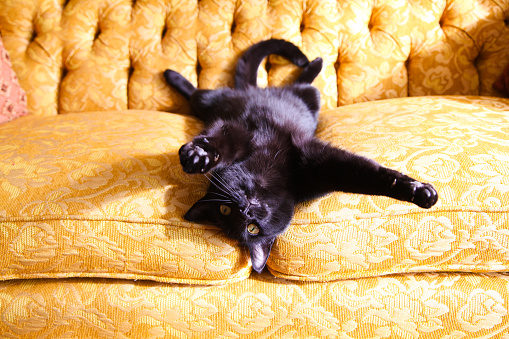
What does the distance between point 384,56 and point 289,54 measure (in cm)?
42

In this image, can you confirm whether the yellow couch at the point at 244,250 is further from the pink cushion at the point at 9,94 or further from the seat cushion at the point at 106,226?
the pink cushion at the point at 9,94

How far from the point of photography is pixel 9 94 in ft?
4.15

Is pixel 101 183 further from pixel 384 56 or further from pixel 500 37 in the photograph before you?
pixel 500 37

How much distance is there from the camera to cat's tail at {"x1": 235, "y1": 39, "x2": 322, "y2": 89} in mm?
1357

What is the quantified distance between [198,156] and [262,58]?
84cm

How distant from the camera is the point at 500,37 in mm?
1339

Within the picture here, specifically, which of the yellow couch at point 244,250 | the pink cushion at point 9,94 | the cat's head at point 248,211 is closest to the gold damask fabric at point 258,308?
the yellow couch at point 244,250

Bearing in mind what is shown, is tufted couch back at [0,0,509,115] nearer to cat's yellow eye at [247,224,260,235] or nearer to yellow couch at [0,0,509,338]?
yellow couch at [0,0,509,338]

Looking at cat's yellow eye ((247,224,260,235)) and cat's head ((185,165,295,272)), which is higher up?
cat's head ((185,165,295,272))

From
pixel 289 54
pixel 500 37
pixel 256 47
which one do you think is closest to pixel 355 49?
A: pixel 289 54

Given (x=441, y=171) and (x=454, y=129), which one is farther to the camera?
(x=454, y=129)

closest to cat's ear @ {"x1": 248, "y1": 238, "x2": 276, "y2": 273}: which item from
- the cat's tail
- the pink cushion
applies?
the cat's tail

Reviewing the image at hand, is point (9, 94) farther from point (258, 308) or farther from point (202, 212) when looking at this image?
point (258, 308)

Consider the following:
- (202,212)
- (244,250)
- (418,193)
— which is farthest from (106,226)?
(418,193)
